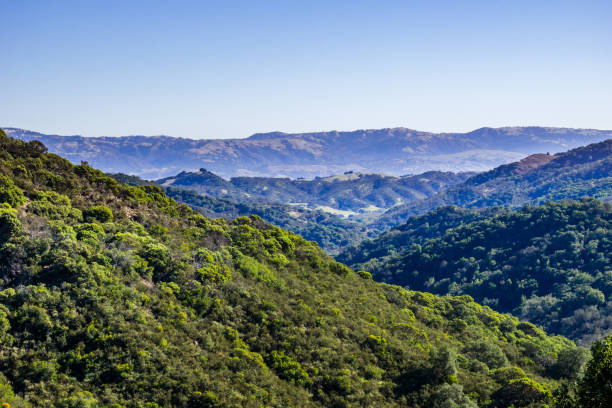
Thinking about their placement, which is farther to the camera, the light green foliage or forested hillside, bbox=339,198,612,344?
forested hillside, bbox=339,198,612,344

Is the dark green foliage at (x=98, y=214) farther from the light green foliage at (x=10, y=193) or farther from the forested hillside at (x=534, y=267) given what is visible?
the forested hillside at (x=534, y=267)

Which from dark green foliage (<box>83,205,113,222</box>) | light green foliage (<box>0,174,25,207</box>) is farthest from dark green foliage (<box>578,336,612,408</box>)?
light green foliage (<box>0,174,25,207</box>)

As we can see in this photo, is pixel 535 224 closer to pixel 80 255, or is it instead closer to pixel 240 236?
pixel 240 236

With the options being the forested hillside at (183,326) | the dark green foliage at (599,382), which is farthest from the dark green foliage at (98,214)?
the dark green foliage at (599,382)

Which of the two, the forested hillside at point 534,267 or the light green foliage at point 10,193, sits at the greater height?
the light green foliage at point 10,193

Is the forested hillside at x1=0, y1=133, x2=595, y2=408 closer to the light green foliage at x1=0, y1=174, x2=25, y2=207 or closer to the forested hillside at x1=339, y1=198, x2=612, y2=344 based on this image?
the light green foliage at x1=0, y1=174, x2=25, y2=207

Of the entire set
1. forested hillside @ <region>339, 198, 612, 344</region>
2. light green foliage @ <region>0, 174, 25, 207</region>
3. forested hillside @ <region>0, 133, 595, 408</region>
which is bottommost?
forested hillside @ <region>339, 198, 612, 344</region>
